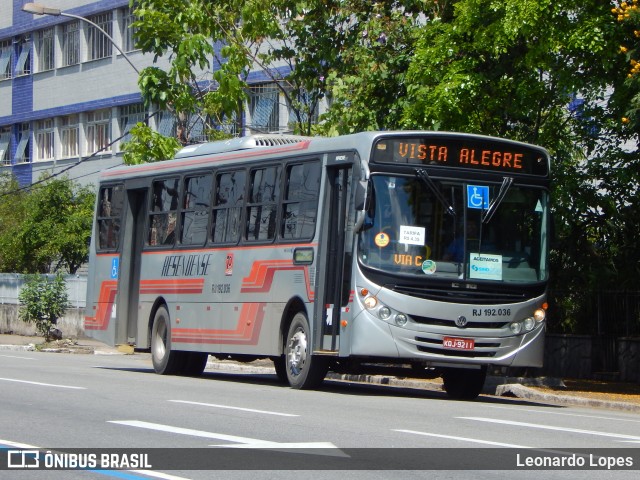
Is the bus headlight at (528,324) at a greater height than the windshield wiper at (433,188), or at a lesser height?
lesser

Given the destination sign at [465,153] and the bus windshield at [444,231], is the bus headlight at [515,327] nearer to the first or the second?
the bus windshield at [444,231]

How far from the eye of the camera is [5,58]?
189 ft

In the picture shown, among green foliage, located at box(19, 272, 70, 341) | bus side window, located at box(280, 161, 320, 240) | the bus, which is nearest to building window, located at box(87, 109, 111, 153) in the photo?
green foliage, located at box(19, 272, 70, 341)

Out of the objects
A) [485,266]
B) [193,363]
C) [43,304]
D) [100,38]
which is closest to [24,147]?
[100,38]

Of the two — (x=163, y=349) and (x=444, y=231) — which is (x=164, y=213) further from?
(x=444, y=231)

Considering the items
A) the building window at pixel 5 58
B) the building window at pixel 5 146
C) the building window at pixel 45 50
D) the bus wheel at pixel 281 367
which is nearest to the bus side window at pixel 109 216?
the bus wheel at pixel 281 367

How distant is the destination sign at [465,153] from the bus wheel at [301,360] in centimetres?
267

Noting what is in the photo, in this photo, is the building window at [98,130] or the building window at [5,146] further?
the building window at [5,146]

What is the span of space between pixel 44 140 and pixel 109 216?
1243 inches

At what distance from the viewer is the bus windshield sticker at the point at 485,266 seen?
1759 cm

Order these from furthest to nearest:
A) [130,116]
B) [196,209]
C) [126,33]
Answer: [130,116]
[126,33]
[196,209]

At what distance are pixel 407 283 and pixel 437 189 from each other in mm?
1303

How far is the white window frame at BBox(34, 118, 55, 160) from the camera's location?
179ft

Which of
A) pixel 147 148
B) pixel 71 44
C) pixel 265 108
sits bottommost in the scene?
pixel 147 148
